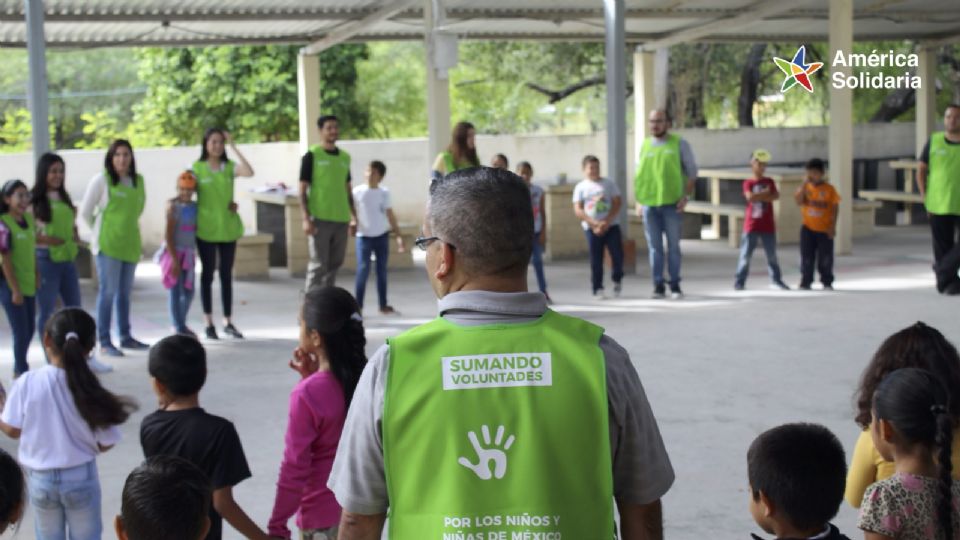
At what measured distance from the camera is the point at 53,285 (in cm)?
831

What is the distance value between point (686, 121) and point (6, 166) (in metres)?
15.7

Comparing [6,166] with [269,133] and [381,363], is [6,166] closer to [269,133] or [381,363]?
[269,133]

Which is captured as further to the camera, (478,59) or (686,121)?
(478,59)

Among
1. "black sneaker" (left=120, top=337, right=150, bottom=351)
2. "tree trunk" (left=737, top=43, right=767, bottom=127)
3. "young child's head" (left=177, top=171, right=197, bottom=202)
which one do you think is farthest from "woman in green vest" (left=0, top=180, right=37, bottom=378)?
"tree trunk" (left=737, top=43, right=767, bottom=127)

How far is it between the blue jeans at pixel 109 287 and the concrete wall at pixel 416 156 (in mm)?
7390

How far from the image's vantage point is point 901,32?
1934 cm

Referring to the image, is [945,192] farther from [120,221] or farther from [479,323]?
Result: [479,323]

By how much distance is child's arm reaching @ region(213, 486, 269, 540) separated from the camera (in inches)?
141

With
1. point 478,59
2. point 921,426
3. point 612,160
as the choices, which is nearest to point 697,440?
point 921,426

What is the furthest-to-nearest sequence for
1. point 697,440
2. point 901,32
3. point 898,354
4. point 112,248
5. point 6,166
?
point 901,32 < point 6,166 < point 112,248 < point 697,440 < point 898,354

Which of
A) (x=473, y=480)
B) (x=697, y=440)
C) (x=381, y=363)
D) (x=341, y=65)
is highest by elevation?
(x=341, y=65)

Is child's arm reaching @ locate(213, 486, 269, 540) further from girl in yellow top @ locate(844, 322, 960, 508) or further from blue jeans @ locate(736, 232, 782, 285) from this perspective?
blue jeans @ locate(736, 232, 782, 285)

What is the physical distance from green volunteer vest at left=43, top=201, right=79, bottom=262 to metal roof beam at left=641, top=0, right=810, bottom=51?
9.69 m

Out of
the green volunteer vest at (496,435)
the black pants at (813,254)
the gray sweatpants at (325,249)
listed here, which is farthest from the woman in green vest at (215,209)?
the green volunteer vest at (496,435)
